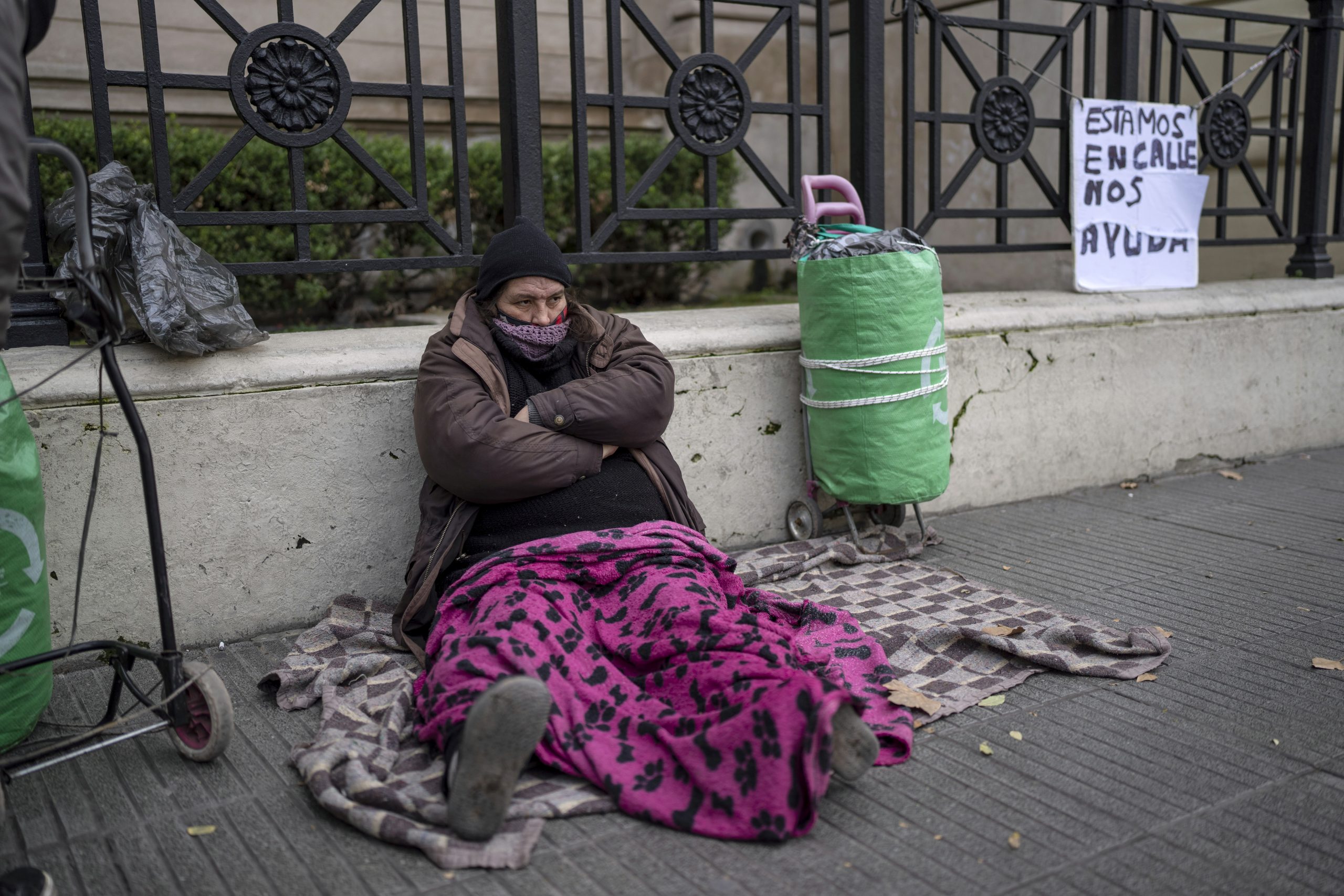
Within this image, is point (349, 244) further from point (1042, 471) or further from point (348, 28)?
point (1042, 471)

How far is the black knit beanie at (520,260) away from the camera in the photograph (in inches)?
127

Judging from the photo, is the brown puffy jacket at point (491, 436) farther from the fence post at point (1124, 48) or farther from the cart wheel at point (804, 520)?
the fence post at point (1124, 48)

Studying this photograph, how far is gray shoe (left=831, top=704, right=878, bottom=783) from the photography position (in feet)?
7.70

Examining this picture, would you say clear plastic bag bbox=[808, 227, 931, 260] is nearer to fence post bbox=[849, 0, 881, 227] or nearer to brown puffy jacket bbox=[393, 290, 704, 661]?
fence post bbox=[849, 0, 881, 227]

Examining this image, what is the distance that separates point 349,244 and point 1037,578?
180 inches

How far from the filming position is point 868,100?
4.70 metres

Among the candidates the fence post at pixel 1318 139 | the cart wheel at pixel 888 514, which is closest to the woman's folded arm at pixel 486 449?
the cart wheel at pixel 888 514

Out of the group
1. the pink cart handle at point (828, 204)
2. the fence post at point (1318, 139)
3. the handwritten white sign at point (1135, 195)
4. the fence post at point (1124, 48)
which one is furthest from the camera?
the fence post at point (1318, 139)

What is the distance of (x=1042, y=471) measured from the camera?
5.04 m

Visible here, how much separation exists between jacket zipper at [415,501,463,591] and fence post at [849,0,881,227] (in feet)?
7.65

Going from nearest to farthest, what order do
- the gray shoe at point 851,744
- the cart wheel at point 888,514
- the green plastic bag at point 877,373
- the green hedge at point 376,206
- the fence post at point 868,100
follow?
the gray shoe at point 851,744, the green plastic bag at point 877,373, the cart wheel at point 888,514, the fence post at point 868,100, the green hedge at point 376,206

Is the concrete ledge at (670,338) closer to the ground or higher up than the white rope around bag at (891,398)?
higher up

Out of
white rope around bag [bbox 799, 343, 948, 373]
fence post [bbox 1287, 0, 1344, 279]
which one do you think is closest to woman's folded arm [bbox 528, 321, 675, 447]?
white rope around bag [bbox 799, 343, 948, 373]

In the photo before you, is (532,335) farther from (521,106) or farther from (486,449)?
(521,106)
